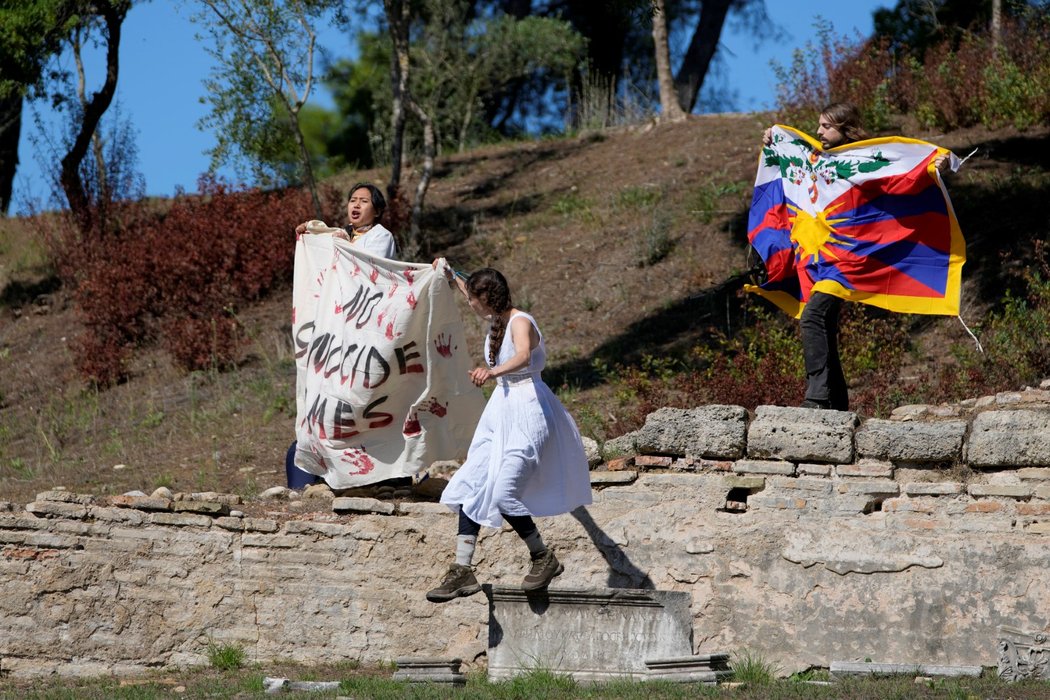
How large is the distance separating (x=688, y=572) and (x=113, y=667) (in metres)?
3.38

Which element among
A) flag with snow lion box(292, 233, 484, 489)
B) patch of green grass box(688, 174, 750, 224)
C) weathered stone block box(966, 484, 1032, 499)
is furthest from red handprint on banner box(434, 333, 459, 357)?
patch of green grass box(688, 174, 750, 224)

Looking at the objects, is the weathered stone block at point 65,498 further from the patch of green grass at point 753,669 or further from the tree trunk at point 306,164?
the tree trunk at point 306,164

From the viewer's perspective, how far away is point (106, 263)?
1566cm

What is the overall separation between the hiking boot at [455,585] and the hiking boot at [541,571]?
0.28 m

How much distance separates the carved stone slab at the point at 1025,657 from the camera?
618 centimetres

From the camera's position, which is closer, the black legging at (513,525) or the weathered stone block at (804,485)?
the black legging at (513,525)

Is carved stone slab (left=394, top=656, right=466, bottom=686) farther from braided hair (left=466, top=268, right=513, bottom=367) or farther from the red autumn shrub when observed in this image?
the red autumn shrub

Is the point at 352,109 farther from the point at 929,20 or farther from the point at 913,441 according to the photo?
the point at 913,441

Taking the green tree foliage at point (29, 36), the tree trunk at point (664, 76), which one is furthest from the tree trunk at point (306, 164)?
the tree trunk at point (664, 76)

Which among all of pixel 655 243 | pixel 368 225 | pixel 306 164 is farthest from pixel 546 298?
pixel 368 225

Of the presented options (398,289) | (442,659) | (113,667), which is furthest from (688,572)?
(113,667)

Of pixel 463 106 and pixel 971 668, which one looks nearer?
pixel 971 668

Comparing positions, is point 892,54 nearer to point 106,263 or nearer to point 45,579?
point 106,263

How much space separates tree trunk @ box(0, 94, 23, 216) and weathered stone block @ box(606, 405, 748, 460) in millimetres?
13439
